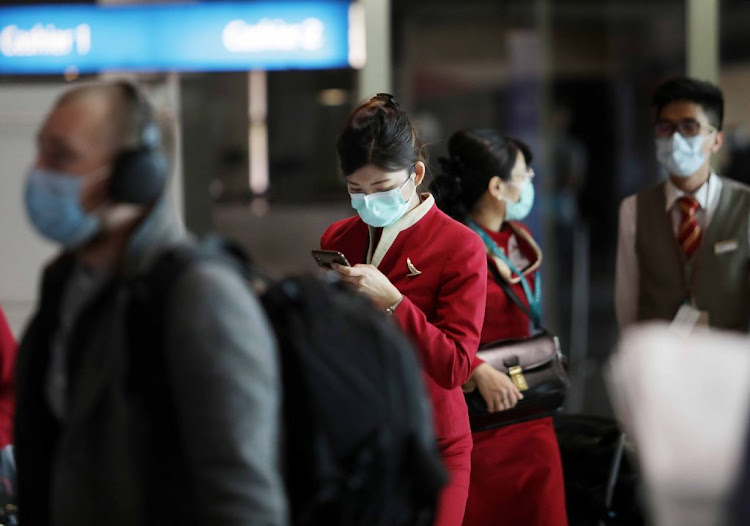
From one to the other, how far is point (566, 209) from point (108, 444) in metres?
8.22

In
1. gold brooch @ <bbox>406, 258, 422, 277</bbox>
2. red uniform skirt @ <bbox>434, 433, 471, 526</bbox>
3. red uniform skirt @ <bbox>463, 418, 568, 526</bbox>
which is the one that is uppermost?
gold brooch @ <bbox>406, 258, 422, 277</bbox>

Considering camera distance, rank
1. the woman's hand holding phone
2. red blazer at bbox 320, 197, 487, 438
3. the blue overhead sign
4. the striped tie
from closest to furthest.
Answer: the woman's hand holding phone, red blazer at bbox 320, 197, 487, 438, the striped tie, the blue overhead sign

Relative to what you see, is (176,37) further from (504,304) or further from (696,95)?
(504,304)

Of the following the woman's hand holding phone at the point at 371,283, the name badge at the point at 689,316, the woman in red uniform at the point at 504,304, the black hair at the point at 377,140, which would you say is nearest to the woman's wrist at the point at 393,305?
the woman's hand holding phone at the point at 371,283

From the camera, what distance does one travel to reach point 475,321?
2.87 metres

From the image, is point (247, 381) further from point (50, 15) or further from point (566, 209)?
point (566, 209)

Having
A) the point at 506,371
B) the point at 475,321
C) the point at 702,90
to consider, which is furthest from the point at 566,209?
the point at 475,321

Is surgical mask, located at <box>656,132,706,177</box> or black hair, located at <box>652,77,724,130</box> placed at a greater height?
black hair, located at <box>652,77,724,130</box>

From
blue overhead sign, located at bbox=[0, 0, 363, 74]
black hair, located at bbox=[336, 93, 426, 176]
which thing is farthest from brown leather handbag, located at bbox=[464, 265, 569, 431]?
blue overhead sign, located at bbox=[0, 0, 363, 74]

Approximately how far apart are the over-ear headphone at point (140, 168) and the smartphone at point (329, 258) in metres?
0.76

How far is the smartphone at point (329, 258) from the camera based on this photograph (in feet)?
8.79

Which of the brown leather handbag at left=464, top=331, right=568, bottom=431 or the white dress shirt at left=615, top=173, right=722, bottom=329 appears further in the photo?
the white dress shirt at left=615, top=173, right=722, bottom=329

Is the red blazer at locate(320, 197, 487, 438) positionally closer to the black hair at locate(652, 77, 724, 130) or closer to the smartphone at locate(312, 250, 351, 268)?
the smartphone at locate(312, 250, 351, 268)

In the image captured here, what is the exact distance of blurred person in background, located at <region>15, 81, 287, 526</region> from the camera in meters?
1.72
